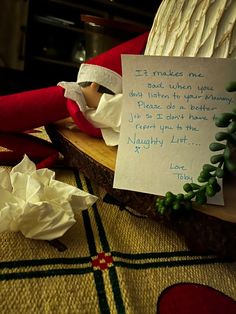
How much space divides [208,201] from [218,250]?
0.06 metres

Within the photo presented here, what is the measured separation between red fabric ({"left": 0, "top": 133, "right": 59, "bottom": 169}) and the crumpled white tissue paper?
147 mm

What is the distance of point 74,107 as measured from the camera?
0.57 meters

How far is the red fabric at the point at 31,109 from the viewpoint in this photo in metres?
0.59

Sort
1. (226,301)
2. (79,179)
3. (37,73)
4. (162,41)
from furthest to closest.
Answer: (37,73)
(79,179)
(162,41)
(226,301)

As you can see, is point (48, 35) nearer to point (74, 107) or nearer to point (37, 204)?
point (74, 107)

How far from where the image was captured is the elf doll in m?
0.54

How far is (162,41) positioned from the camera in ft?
1.49

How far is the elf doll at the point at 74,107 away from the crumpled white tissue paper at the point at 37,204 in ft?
0.43

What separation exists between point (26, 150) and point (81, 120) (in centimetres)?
15

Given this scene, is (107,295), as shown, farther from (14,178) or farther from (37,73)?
(37,73)

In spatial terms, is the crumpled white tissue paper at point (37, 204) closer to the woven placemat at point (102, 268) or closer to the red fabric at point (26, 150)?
the woven placemat at point (102, 268)

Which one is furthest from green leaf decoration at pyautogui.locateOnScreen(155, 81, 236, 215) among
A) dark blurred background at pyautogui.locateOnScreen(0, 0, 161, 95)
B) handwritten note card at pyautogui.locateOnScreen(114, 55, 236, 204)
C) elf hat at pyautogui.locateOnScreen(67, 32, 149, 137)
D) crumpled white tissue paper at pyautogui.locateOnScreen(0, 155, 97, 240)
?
dark blurred background at pyautogui.locateOnScreen(0, 0, 161, 95)

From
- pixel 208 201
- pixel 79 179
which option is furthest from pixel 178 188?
pixel 79 179

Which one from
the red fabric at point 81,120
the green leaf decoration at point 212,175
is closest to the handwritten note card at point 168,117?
the green leaf decoration at point 212,175
